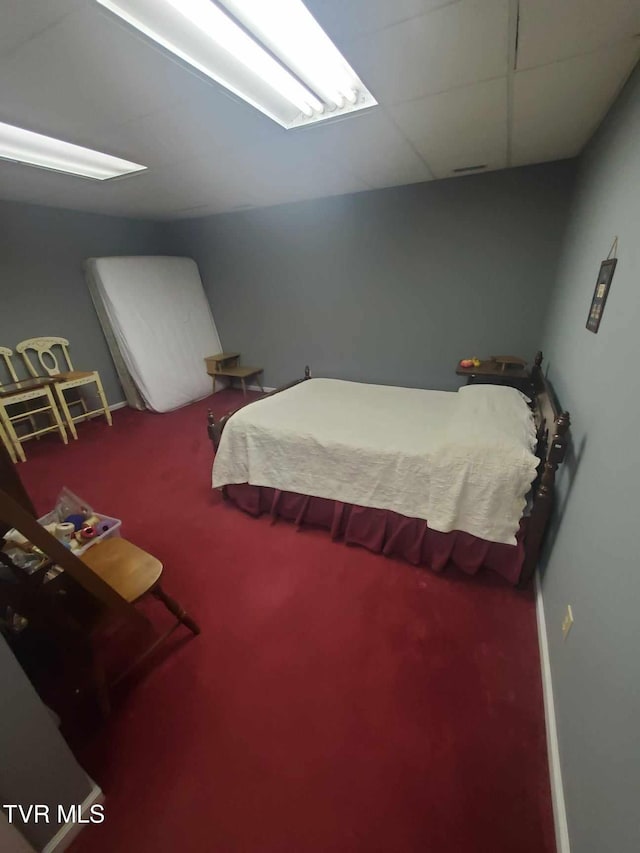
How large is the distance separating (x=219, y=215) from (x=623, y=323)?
177 inches

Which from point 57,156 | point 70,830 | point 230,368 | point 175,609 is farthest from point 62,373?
point 70,830

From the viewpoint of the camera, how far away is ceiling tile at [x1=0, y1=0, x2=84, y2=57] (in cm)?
99

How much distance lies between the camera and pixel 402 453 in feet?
5.98

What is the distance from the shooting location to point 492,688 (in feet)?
4.29

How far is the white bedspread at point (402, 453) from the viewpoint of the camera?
5.33ft

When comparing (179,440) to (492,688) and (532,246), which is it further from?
(532,246)

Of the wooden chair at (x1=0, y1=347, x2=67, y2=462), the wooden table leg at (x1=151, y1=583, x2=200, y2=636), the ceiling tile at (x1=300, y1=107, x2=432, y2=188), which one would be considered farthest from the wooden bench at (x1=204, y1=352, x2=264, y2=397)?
the wooden table leg at (x1=151, y1=583, x2=200, y2=636)

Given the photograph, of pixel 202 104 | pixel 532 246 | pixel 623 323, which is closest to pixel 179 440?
pixel 202 104

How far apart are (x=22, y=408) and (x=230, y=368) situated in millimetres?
2386

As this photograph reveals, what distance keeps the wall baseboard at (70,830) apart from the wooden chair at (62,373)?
3.32 metres

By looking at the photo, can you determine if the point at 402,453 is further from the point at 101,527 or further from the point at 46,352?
the point at 46,352

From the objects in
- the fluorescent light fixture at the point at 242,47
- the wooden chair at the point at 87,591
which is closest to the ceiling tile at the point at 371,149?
the fluorescent light fixture at the point at 242,47

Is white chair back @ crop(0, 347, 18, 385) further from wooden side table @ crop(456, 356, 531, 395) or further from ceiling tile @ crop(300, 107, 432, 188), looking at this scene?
wooden side table @ crop(456, 356, 531, 395)

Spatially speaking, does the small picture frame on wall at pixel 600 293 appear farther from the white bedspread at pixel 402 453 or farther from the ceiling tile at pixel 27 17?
the ceiling tile at pixel 27 17
